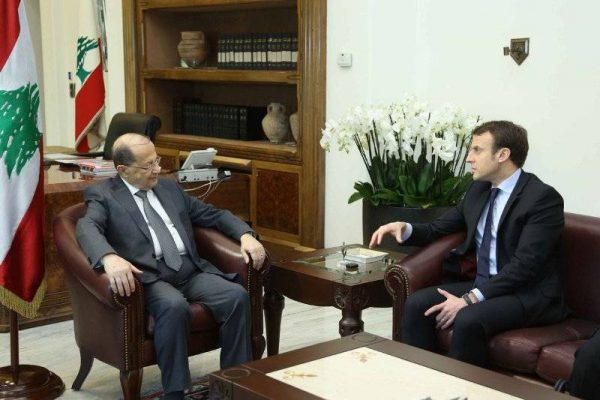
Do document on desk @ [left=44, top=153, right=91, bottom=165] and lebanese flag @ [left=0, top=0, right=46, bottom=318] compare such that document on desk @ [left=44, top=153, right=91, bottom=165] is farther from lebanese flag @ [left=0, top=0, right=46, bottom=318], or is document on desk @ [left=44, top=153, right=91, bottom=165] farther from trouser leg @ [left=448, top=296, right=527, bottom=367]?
trouser leg @ [left=448, top=296, right=527, bottom=367]

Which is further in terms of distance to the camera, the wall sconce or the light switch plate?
the light switch plate

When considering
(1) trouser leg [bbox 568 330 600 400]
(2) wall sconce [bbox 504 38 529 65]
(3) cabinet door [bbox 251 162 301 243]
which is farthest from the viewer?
(3) cabinet door [bbox 251 162 301 243]

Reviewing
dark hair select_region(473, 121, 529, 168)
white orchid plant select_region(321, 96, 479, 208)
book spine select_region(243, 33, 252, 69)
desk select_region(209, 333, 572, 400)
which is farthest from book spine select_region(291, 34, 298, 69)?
desk select_region(209, 333, 572, 400)

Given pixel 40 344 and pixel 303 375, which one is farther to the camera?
pixel 40 344

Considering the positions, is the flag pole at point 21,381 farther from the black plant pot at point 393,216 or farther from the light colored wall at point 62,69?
the light colored wall at point 62,69

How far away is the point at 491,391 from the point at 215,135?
4.70m

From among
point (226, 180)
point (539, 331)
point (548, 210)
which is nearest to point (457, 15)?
point (226, 180)

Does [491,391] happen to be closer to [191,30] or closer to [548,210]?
[548,210]

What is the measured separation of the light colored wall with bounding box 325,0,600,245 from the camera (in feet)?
14.4

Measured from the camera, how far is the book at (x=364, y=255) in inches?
150

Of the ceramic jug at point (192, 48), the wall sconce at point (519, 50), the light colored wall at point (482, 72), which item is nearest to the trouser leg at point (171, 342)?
the light colored wall at point (482, 72)

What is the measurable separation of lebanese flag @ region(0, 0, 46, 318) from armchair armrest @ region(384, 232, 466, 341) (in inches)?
57.6

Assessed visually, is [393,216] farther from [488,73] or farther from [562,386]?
[562,386]

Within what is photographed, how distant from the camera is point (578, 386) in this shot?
2.76m
